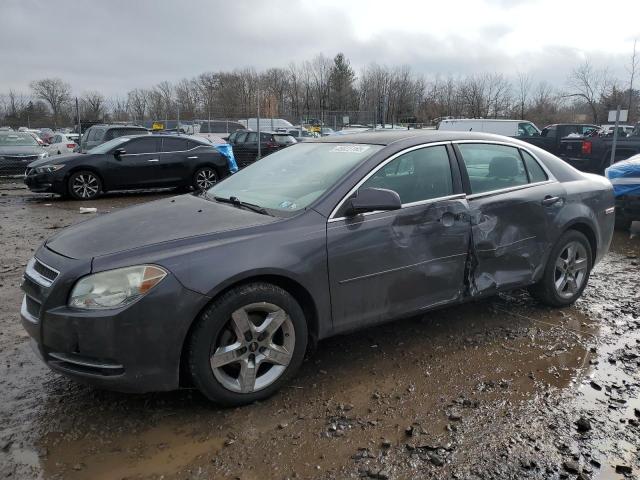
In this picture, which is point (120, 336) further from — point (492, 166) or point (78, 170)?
point (78, 170)

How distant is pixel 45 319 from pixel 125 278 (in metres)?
0.49

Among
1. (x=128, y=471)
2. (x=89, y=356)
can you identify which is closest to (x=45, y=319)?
(x=89, y=356)

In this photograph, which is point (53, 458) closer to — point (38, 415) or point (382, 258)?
point (38, 415)

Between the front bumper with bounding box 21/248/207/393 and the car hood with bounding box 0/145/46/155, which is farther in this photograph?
the car hood with bounding box 0/145/46/155

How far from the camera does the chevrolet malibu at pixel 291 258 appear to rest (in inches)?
105

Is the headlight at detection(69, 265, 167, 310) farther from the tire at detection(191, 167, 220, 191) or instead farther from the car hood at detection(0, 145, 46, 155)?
the car hood at detection(0, 145, 46, 155)

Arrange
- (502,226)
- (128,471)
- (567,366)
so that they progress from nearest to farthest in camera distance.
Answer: (128,471)
(567,366)
(502,226)

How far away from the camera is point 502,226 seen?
3.99 meters

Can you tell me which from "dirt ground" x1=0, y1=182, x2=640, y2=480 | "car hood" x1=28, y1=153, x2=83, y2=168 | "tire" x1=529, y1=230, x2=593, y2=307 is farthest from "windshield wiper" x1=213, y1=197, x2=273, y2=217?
"car hood" x1=28, y1=153, x2=83, y2=168

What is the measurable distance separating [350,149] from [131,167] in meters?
9.15

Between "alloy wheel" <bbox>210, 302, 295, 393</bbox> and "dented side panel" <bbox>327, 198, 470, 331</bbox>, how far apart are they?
0.38 meters

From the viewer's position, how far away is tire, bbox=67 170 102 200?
36.9ft

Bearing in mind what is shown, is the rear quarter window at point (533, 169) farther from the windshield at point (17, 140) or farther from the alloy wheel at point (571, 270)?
the windshield at point (17, 140)

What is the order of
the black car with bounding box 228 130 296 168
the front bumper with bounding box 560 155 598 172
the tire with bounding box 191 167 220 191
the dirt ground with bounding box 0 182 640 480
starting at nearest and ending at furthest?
the dirt ground with bounding box 0 182 640 480 → the front bumper with bounding box 560 155 598 172 → the tire with bounding box 191 167 220 191 → the black car with bounding box 228 130 296 168
